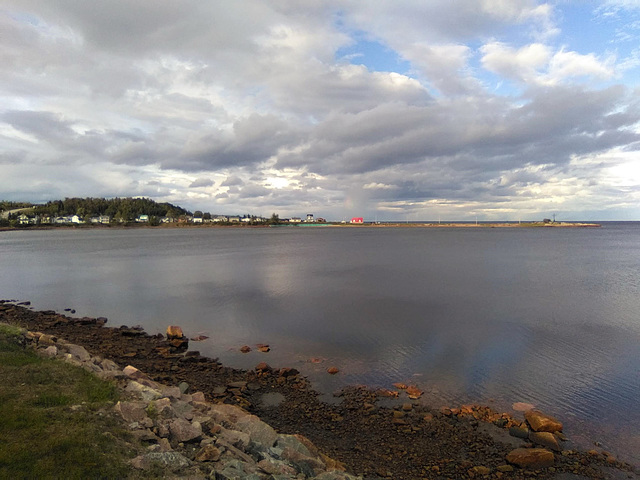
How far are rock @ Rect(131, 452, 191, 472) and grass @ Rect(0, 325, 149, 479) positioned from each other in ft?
0.55

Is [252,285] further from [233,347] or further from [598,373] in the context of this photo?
[598,373]

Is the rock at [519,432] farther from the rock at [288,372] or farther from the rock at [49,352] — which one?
the rock at [49,352]

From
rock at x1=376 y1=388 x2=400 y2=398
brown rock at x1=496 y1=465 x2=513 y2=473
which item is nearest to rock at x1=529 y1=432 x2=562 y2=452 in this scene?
brown rock at x1=496 y1=465 x2=513 y2=473

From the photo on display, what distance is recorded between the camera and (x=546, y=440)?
930 centimetres

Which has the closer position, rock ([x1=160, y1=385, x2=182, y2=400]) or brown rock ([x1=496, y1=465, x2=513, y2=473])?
brown rock ([x1=496, y1=465, x2=513, y2=473])

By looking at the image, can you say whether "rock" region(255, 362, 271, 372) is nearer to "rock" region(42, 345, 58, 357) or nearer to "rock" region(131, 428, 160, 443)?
"rock" region(42, 345, 58, 357)

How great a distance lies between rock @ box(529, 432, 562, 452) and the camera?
9211 millimetres

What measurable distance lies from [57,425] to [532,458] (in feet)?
30.5

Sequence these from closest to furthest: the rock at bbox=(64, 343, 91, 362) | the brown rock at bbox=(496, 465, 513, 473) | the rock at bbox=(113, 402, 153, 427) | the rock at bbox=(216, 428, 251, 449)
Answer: the rock at bbox=(113, 402, 153, 427) → the rock at bbox=(216, 428, 251, 449) → the brown rock at bbox=(496, 465, 513, 473) → the rock at bbox=(64, 343, 91, 362)

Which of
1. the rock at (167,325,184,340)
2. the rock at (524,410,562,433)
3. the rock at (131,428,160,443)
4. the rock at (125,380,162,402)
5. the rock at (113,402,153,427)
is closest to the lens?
the rock at (131,428,160,443)

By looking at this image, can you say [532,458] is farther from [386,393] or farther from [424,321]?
[424,321]

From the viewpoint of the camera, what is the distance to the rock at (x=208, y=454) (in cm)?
609

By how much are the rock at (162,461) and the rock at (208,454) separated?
0.95ft

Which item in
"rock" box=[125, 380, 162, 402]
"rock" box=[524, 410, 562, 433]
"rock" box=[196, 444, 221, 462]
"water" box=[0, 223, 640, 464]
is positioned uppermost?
"rock" box=[196, 444, 221, 462]
